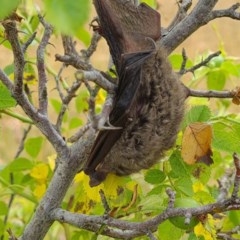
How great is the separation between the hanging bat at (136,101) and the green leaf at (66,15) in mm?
593

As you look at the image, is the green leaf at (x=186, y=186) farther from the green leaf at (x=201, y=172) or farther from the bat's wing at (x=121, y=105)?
the bat's wing at (x=121, y=105)

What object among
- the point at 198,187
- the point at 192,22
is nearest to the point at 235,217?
the point at 198,187

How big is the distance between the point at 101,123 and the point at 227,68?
1073 millimetres

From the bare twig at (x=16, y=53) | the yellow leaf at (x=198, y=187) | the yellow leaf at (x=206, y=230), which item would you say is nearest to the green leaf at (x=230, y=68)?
the yellow leaf at (x=198, y=187)

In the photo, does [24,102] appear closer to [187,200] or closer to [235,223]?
[187,200]

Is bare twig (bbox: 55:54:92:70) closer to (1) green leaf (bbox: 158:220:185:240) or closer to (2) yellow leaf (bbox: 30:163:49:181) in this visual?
(1) green leaf (bbox: 158:220:185:240)

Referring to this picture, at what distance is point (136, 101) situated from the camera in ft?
4.25

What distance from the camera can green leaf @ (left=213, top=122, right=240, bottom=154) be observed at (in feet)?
4.78

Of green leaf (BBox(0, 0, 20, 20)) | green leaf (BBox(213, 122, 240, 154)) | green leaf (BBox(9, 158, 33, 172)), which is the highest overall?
green leaf (BBox(0, 0, 20, 20))

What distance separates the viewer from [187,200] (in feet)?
4.28

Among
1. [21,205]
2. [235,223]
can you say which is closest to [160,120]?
[235,223]

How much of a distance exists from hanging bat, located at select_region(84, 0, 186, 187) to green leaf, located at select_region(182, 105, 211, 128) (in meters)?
0.08

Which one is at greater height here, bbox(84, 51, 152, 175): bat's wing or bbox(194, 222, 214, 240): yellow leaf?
bbox(84, 51, 152, 175): bat's wing

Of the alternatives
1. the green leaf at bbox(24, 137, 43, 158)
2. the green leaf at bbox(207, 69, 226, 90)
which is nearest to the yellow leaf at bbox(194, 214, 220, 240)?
the green leaf at bbox(207, 69, 226, 90)
